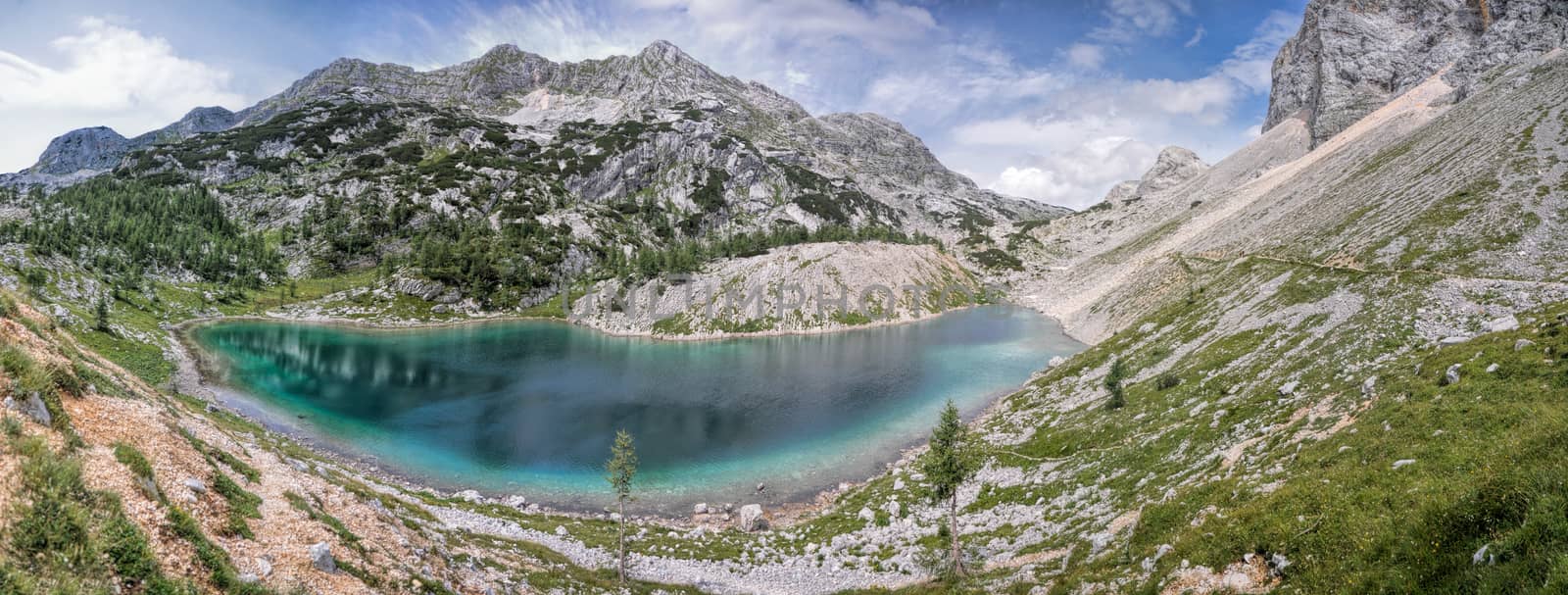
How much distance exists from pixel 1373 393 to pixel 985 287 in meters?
170

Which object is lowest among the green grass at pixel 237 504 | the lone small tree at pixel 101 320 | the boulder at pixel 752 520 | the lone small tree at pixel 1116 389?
the boulder at pixel 752 520

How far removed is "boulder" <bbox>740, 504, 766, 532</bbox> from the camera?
3838 cm

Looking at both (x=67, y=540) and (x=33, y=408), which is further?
(x=33, y=408)

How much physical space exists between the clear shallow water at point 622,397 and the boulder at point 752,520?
4.56m

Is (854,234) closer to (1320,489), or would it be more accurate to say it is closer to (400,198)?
(400,198)

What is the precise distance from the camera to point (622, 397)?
240 ft

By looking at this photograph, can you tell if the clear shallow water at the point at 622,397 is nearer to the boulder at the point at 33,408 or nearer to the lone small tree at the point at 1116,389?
the lone small tree at the point at 1116,389

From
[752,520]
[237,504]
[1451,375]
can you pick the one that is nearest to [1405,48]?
[1451,375]

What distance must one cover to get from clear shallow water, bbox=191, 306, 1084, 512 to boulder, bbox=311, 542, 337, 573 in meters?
29.7

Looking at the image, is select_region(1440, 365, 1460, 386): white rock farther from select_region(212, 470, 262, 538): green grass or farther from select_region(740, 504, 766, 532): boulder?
select_region(212, 470, 262, 538): green grass

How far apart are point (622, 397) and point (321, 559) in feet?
196

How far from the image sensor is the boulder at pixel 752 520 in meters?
38.4

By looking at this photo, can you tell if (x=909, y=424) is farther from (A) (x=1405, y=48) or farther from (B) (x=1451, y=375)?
(A) (x=1405, y=48)

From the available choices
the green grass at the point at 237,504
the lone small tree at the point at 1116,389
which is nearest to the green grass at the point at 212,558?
the green grass at the point at 237,504
